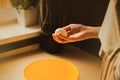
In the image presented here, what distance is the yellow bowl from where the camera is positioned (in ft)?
3.01

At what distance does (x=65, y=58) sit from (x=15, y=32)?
295mm

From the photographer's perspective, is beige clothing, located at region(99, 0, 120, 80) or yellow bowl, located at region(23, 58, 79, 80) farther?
yellow bowl, located at region(23, 58, 79, 80)

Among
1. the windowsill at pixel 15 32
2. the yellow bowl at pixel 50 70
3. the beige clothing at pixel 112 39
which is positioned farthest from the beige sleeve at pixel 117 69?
the windowsill at pixel 15 32

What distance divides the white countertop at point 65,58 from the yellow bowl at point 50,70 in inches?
2.2

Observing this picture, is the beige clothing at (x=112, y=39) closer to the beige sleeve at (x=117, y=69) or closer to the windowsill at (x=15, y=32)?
the beige sleeve at (x=117, y=69)

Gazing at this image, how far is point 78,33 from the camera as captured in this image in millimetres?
877

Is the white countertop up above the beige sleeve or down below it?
below

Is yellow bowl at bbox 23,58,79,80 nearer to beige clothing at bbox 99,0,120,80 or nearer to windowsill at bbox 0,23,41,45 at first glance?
windowsill at bbox 0,23,41,45

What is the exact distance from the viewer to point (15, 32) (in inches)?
42.1

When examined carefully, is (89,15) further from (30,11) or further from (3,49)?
(3,49)

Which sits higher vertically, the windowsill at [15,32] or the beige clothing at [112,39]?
the beige clothing at [112,39]

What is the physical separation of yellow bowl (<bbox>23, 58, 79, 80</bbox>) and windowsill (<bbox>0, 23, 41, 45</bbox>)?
0.18 meters

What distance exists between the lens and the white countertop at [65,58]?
92 centimetres

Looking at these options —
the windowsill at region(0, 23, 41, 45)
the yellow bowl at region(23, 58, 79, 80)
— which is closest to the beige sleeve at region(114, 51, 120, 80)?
the yellow bowl at region(23, 58, 79, 80)
